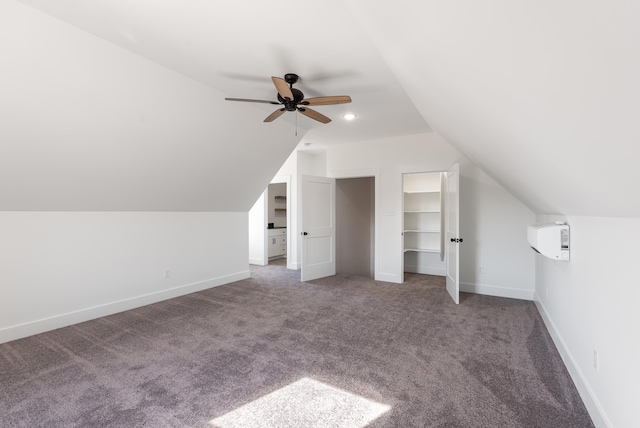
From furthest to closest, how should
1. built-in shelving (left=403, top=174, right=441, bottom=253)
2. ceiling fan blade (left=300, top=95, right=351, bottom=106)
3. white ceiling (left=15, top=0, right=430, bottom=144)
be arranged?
built-in shelving (left=403, top=174, right=441, bottom=253) < ceiling fan blade (left=300, top=95, right=351, bottom=106) < white ceiling (left=15, top=0, right=430, bottom=144)

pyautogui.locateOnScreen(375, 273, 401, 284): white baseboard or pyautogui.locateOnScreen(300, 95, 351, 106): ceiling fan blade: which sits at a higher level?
pyautogui.locateOnScreen(300, 95, 351, 106): ceiling fan blade

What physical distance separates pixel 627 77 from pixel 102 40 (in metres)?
3.21

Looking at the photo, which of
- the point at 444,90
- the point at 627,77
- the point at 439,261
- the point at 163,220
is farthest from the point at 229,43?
the point at 439,261

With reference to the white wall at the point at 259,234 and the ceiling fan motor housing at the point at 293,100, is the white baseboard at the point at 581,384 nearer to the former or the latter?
the ceiling fan motor housing at the point at 293,100

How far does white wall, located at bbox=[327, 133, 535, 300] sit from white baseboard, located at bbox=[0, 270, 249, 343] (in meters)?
3.21

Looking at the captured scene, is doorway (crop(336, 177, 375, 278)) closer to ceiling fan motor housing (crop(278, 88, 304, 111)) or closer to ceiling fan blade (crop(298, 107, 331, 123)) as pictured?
ceiling fan blade (crop(298, 107, 331, 123))

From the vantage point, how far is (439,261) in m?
6.07

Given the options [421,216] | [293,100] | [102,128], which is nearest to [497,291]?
[421,216]

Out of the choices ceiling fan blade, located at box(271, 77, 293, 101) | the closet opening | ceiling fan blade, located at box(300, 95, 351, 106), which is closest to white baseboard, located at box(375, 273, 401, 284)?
the closet opening

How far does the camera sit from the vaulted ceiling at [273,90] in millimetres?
787

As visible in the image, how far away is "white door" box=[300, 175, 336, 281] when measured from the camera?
17.9ft

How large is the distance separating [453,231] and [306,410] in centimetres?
329

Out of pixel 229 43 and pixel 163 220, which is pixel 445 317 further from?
pixel 163 220

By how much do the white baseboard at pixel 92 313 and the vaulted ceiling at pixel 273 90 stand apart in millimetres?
1223
